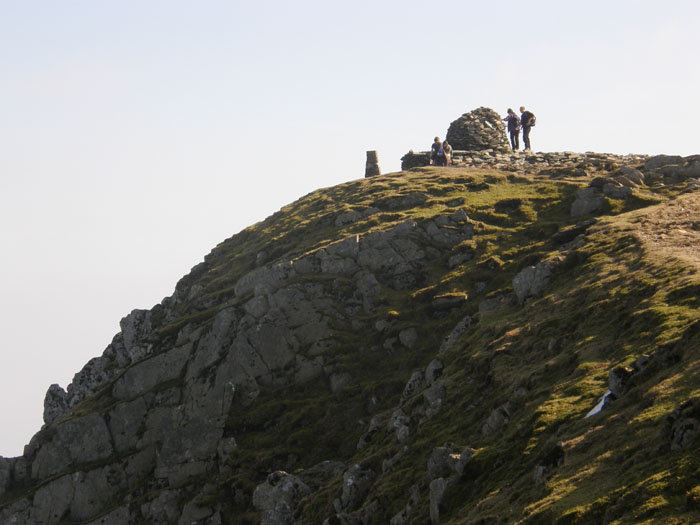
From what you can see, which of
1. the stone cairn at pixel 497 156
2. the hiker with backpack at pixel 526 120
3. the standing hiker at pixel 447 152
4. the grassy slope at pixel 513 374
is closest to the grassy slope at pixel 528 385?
the grassy slope at pixel 513 374

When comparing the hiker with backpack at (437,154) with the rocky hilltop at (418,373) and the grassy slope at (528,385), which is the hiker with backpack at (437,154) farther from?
the grassy slope at (528,385)

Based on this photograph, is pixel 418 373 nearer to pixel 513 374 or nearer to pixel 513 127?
pixel 513 374

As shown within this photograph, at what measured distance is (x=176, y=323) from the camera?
56750 millimetres

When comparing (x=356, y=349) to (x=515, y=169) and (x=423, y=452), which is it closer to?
(x=423, y=452)

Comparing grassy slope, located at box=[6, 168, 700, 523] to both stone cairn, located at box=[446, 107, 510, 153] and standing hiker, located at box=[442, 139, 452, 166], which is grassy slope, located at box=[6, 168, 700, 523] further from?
Answer: stone cairn, located at box=[446, 107, 510, 153]

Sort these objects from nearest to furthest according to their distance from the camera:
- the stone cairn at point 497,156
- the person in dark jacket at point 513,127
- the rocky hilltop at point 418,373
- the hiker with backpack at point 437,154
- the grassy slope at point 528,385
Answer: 1. the grassy slope at point 528,385
2. the rocky hilltop at point 418,373
3. the stone cairn at point 497,156
4. the hiker with backpack at point 437,154
5. the person in dark jacket at point 513,127

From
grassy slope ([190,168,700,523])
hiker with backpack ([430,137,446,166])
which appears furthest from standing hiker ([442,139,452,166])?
grassy slope ([190,168,700,523])

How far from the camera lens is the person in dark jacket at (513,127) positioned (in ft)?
277

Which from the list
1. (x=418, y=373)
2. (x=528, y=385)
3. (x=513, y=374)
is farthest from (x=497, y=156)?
(x=528, y=385)

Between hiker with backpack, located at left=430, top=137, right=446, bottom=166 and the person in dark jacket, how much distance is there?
9.27 meters

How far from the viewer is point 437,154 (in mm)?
81438

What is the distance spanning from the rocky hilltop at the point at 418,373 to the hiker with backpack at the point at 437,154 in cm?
860

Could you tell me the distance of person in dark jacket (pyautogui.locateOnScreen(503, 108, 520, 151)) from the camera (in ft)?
277

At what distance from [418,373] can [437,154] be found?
148 feet
